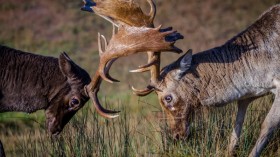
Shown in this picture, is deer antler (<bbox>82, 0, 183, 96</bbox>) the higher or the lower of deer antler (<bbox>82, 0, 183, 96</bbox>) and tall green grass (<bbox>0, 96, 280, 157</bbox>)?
the higher

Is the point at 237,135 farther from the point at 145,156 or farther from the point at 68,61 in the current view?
the point at 68,61

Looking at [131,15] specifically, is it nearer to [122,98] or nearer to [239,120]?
[239,120]

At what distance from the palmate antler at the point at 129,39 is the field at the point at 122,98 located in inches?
23.5

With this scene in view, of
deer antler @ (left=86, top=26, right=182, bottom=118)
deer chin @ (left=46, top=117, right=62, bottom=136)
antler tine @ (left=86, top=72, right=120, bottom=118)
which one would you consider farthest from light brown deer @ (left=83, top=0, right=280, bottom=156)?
deer chin @ (left=46, top=117, right=62, bottom=136)

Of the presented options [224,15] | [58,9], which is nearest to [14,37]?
[58,9]

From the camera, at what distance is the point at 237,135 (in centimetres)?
1174

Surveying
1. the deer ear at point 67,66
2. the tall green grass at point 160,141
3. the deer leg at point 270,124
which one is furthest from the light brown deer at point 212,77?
the deer ear at point 67,66

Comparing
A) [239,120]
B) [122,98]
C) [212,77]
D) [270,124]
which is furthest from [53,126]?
[122,98]

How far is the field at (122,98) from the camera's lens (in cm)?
1154

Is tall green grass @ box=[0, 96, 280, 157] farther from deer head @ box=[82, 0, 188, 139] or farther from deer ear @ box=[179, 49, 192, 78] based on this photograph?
deer ear @ box=[179, 49, 192, 78]

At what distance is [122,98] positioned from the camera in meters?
19.9

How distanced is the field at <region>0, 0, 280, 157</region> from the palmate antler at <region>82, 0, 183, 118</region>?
60 centimetres

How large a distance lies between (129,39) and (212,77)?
4.48 feet

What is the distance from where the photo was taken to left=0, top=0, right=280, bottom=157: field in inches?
454
